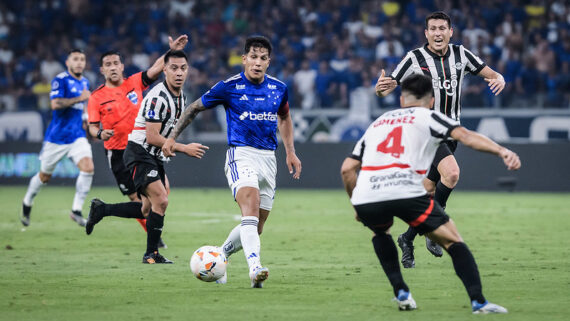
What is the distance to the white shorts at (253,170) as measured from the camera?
8.07m

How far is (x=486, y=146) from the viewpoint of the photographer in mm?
5992

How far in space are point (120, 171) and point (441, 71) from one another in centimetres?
439

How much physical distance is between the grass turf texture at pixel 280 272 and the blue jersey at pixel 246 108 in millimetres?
1338

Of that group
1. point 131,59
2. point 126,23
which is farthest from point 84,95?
point 126,23

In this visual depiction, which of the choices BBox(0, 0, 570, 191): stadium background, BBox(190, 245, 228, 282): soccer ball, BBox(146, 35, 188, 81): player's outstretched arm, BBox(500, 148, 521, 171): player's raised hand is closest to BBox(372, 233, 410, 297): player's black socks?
BBox(500, 148, 521, 171): player's raised hand

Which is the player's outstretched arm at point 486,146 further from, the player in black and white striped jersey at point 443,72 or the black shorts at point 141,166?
the black shorts at point 141,166

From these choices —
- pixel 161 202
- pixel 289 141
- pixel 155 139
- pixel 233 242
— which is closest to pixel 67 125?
pixel 161 202

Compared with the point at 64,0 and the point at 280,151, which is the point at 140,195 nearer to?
the point at 280,151

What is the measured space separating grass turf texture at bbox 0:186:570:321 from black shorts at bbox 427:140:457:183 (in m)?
0.92

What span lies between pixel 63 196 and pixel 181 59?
11.9 metres

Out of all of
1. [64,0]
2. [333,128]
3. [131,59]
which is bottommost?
[333,128]

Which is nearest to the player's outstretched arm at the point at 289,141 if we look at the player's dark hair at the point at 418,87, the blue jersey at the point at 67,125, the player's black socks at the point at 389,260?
the player's black socks at the point at 389,260

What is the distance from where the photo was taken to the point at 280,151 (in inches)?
869

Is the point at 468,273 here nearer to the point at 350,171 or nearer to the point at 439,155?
the point at 350,171
